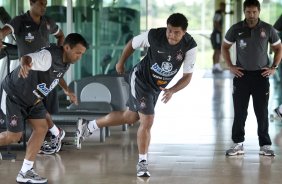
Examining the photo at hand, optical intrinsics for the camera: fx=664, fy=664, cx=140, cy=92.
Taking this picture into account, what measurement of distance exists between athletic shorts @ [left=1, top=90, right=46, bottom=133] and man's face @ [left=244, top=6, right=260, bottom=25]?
6.78ft

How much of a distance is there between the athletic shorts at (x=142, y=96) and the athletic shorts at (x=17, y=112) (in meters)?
0.79

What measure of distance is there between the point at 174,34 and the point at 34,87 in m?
1.13

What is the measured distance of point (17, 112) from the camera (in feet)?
16.3

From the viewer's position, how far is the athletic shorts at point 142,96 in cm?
536

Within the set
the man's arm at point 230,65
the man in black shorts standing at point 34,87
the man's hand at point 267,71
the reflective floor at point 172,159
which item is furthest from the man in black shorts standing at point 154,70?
the man's hand at point 267,71

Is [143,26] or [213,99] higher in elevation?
[143,26]

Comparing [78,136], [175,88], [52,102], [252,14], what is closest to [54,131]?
[78,136]

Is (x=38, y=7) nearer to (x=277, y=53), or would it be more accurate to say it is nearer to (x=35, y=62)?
(x=35, y=62)

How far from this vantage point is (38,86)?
4895 mm

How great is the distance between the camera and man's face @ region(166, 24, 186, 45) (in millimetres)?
5066

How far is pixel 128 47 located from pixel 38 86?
0.92 metres

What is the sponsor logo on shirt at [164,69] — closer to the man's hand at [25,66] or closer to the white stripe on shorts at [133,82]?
the white stripe on shorts at [133,82]

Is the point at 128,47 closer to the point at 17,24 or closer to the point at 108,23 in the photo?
the point at 17,24

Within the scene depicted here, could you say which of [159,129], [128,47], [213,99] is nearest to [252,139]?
[159,129]
